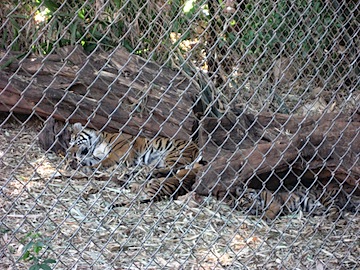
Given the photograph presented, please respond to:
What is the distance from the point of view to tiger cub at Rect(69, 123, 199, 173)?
5.57 m

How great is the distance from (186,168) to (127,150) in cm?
94

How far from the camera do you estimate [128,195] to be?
4.59 m

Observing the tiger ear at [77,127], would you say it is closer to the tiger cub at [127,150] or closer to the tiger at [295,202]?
the tiger cub at [127,150]

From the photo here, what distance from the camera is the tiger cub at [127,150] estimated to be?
18.3ft

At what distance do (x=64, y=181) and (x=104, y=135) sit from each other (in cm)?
142

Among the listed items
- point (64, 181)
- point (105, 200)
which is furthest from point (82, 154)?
point (105, 200)

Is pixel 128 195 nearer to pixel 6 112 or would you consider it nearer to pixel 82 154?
pixel 82 154

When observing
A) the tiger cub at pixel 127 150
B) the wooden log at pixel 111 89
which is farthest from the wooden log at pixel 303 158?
the tiger cub at pixel 127 150

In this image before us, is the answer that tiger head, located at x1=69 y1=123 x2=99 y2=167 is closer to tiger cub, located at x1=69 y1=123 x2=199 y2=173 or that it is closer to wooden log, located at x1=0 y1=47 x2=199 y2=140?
tiger cub, located at x1=69 y1=123 x2=199 y2=173

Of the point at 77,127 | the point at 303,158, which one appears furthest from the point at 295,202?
the point at 77,127

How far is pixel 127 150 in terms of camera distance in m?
5.70

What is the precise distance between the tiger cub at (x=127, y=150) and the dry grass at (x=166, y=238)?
1.13 metres

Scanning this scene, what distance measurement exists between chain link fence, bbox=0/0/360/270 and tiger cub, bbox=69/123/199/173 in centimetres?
15

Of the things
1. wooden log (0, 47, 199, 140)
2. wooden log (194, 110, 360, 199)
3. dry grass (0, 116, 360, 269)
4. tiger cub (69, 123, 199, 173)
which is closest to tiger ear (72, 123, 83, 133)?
tiger cub (69, 123, 199, 173)
